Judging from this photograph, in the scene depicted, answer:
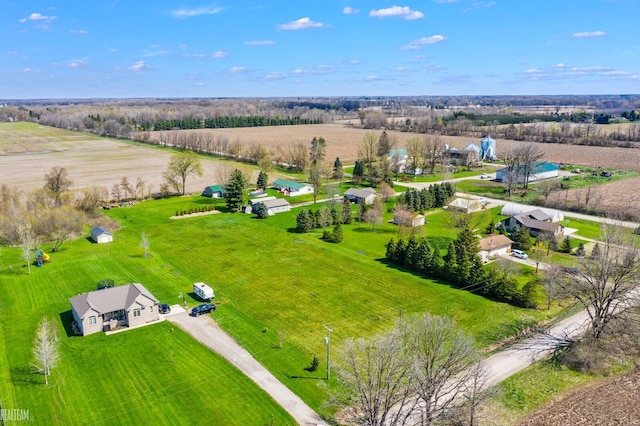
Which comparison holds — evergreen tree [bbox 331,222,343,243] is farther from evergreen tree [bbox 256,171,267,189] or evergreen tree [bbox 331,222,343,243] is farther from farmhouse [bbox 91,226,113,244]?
evergreen tree [bbox 256,171,267,189]

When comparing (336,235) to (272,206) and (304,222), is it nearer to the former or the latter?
(304,222)

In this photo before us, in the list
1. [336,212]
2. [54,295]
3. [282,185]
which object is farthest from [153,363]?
[282,185]

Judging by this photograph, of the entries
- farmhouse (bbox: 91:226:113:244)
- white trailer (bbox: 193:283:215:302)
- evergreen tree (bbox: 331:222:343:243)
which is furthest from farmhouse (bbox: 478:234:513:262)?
farmhouse (bbox: 91:226:113:244)

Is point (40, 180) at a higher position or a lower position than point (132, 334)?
higher

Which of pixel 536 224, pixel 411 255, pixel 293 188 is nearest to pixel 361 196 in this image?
pixel 293 188

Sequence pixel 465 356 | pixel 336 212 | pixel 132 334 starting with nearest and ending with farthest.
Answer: pixel 465 356 < pixel 132 334 < pixel 336 212

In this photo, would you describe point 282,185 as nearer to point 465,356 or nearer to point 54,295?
point 54,295

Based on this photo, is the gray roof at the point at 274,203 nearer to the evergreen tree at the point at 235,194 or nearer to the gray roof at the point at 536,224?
the evergreen tree at the point at 235,194
